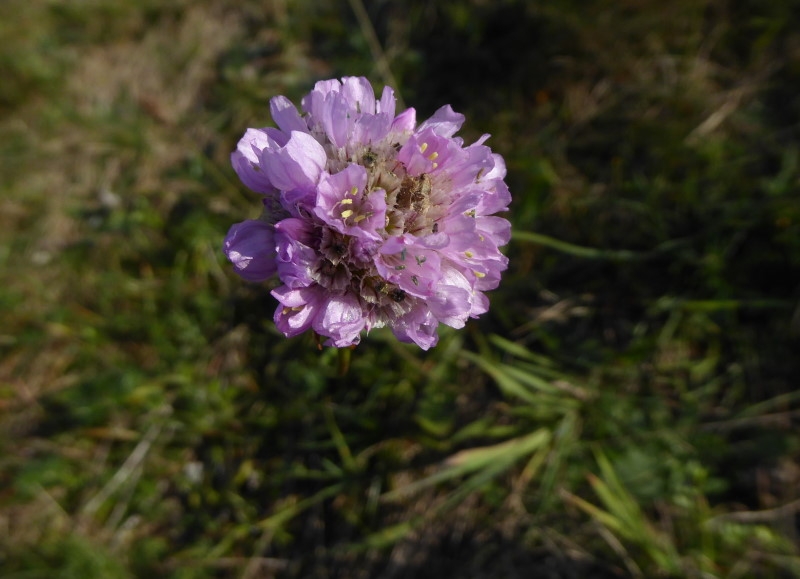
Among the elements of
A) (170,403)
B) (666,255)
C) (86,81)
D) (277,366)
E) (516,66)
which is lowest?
(170,403)

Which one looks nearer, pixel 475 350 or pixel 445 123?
pixel 445 123

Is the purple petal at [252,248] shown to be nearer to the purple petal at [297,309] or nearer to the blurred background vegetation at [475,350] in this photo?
the purple petal at [297,309]

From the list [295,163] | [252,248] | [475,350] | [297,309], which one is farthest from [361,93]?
[475,350]

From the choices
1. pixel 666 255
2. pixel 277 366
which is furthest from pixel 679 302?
pixel 277 366

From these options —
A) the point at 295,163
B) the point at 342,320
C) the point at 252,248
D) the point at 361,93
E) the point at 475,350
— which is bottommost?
the point at 475,350

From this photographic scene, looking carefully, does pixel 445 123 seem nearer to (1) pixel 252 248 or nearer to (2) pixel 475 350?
(1) pixel 252 248

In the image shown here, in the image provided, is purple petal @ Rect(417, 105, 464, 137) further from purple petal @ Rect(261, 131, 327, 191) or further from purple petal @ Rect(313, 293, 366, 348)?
purple petal @ Rect(313, 293, 366, 348)

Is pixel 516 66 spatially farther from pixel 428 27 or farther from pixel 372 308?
pixel 372 308
